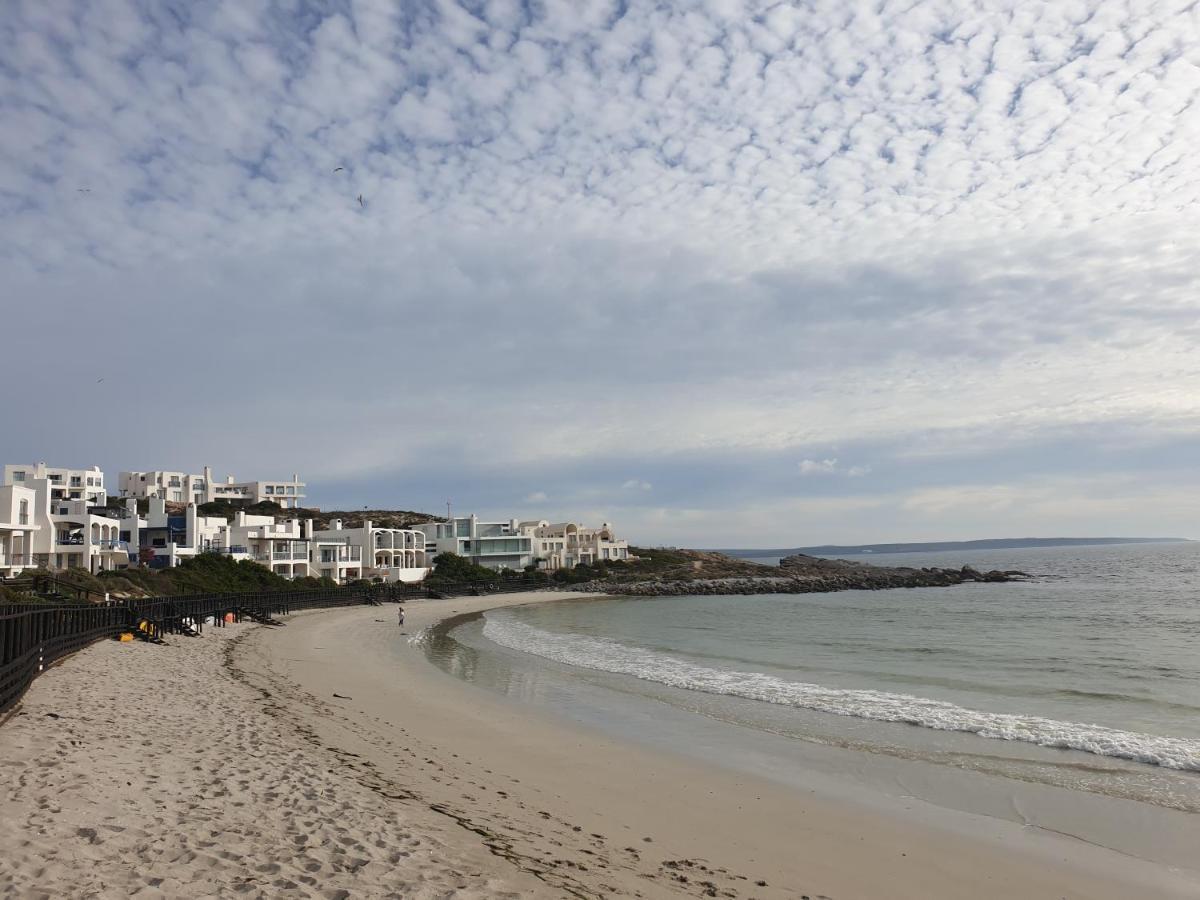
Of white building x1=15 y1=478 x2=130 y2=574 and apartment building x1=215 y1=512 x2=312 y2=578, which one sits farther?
apartment building x1=215 y1=512 x2=312 y2=578

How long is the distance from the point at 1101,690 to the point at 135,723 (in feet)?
70.5

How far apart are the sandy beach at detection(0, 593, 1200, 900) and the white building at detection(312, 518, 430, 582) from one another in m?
65.6

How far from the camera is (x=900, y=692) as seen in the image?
19.8 m

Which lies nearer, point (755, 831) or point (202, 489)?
point (755, 831)

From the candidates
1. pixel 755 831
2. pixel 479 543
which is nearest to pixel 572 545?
pixel 479 543

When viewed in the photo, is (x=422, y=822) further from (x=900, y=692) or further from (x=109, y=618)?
(x=109, y=618)

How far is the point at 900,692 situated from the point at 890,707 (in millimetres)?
2637

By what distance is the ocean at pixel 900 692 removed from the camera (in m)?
12.3

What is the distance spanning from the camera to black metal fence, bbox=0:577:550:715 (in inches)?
437

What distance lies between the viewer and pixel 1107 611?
→ 154 ft

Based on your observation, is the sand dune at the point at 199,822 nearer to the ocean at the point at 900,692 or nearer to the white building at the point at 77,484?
the ocean at the point at 900,692

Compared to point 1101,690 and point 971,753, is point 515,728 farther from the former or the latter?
point 1101,690

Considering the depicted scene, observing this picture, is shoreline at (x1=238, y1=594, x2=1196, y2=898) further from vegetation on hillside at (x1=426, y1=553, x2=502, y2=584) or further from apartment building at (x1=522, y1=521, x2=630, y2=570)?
apartment building at (x1=522, y1=521, x2=630, y2=570)

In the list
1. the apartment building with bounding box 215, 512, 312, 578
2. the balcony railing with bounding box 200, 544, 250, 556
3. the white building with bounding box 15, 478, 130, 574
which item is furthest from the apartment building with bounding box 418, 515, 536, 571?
the white building with bounding box 15, 478, 130, 574
